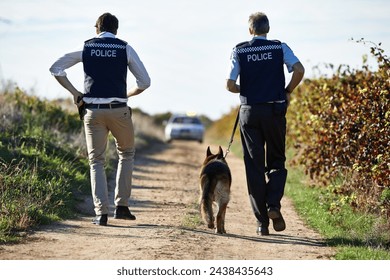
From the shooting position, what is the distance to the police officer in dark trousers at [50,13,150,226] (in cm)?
954

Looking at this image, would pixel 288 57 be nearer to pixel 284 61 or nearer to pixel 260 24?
pixel 284 61

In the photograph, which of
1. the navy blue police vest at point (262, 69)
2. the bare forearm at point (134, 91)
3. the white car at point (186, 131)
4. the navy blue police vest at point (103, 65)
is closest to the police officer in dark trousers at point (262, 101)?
the navy blue police vest at point (262, 69)

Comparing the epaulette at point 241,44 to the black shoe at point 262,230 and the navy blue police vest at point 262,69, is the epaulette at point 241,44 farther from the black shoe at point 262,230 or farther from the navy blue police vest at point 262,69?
the black shoe at point 262,230

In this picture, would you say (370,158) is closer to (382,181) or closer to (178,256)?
(382,181)

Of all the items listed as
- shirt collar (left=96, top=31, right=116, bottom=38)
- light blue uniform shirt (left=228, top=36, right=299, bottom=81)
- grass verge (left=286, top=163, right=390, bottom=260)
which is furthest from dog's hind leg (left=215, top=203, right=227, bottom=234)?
shirt collar (left=96, top=31, right=116, bottom=38)

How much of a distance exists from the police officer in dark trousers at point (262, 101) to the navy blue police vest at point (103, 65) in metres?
1.36

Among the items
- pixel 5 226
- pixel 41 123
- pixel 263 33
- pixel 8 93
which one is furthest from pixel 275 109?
pixel 8 93

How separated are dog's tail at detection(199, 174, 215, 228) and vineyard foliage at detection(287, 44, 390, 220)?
2.45 metres

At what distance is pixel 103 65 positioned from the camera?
9547 millimetres

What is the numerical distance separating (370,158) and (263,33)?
3.01 meters

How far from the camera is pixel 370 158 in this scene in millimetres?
11336

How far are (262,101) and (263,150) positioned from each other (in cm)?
61

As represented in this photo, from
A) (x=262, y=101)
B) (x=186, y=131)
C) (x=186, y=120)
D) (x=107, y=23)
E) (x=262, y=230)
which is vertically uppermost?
(x=107, y=23)

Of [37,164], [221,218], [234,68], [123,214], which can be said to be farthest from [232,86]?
[37,164]
